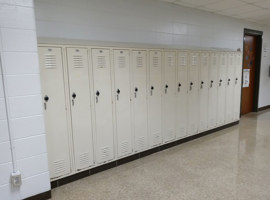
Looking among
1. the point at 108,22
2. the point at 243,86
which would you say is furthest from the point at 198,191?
the point at 243,86

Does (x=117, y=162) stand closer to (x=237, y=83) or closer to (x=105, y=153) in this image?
(x=105, y=153)

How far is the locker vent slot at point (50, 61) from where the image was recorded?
2.39m

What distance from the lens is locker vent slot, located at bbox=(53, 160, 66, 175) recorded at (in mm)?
2602

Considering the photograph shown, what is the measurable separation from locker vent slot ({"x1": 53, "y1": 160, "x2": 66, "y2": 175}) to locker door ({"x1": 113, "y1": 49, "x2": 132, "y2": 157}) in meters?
0.85

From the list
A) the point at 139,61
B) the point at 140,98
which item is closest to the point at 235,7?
the point at 139,61

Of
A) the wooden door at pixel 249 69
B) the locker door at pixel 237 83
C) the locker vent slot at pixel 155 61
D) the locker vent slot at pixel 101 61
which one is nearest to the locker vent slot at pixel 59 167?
the locker vent slot at pixel 101 61

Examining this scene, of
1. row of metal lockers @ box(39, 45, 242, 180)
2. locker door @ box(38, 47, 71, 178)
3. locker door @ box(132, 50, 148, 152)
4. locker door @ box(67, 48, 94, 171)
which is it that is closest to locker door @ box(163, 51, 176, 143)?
row of metal lockers @ box(39, 45, 242, 180)

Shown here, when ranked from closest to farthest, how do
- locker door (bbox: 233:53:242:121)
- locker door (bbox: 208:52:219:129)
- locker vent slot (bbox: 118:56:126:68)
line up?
1. locker vent slot (bbox: 118:56:126:68)
2. locker door (bbox: 208:52:219:129)
3. locker door (bbox: 233:53:242:121)

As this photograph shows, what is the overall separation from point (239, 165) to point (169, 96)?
5.13ft

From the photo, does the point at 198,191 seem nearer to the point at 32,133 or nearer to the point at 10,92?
the point at 32,133

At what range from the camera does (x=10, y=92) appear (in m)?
2.05

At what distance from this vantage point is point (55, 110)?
2.53 m

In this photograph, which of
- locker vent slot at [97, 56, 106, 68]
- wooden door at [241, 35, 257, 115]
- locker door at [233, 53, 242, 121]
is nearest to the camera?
locker vent slot at [97, 56, 106, 68]

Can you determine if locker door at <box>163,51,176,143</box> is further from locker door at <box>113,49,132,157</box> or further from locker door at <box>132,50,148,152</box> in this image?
locker door at <box>113,49,132,157</box>
